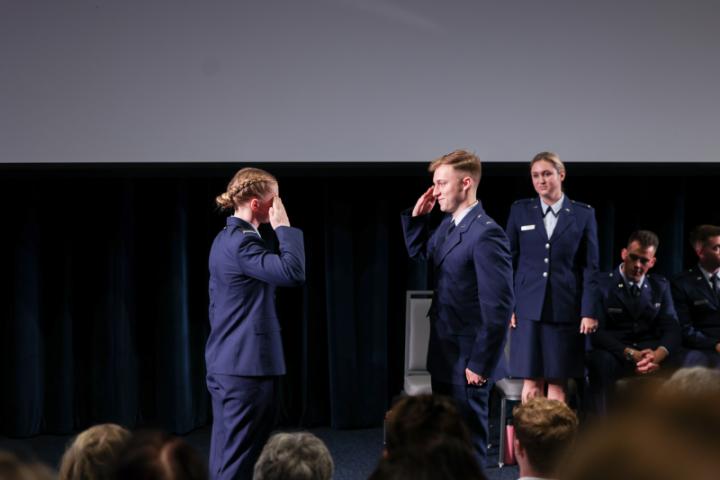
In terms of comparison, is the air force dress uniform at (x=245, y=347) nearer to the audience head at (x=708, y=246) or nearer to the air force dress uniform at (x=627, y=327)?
the air force dress uniform at (x=627, y=327)

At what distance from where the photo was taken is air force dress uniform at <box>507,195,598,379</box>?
312cm

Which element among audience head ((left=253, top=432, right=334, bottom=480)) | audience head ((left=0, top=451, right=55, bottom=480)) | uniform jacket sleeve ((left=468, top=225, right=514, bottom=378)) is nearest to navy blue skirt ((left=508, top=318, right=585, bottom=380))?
uniform jacket sleeve ((left=468, top=225, right=514, bottom=378))

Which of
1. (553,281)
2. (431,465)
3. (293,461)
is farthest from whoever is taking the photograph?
(553,281)

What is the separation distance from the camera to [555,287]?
3.12 m

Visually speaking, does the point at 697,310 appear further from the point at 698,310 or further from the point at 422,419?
the point at 422,419

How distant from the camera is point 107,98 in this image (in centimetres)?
331

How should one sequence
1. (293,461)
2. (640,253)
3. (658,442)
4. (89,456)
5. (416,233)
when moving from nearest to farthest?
(658,442) → (89,456) → (293,461) → (416,233) → (640,253)

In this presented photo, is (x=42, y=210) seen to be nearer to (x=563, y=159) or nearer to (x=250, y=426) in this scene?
(x=250, y=426)

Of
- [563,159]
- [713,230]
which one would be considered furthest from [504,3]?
[713,230]

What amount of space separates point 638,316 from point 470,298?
1.52 meters

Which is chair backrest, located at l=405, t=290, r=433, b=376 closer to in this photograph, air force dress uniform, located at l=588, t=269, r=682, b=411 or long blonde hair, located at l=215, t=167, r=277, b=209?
air force dress uniform, located at l=588, t=269, r=682, b=411

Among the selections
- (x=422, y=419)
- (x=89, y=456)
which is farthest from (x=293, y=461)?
(x=89, y=456)

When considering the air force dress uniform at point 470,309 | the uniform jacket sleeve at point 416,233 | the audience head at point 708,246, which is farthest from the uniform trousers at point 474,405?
the audience head at point 708,246

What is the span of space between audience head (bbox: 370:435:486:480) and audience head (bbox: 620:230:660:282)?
285cm
